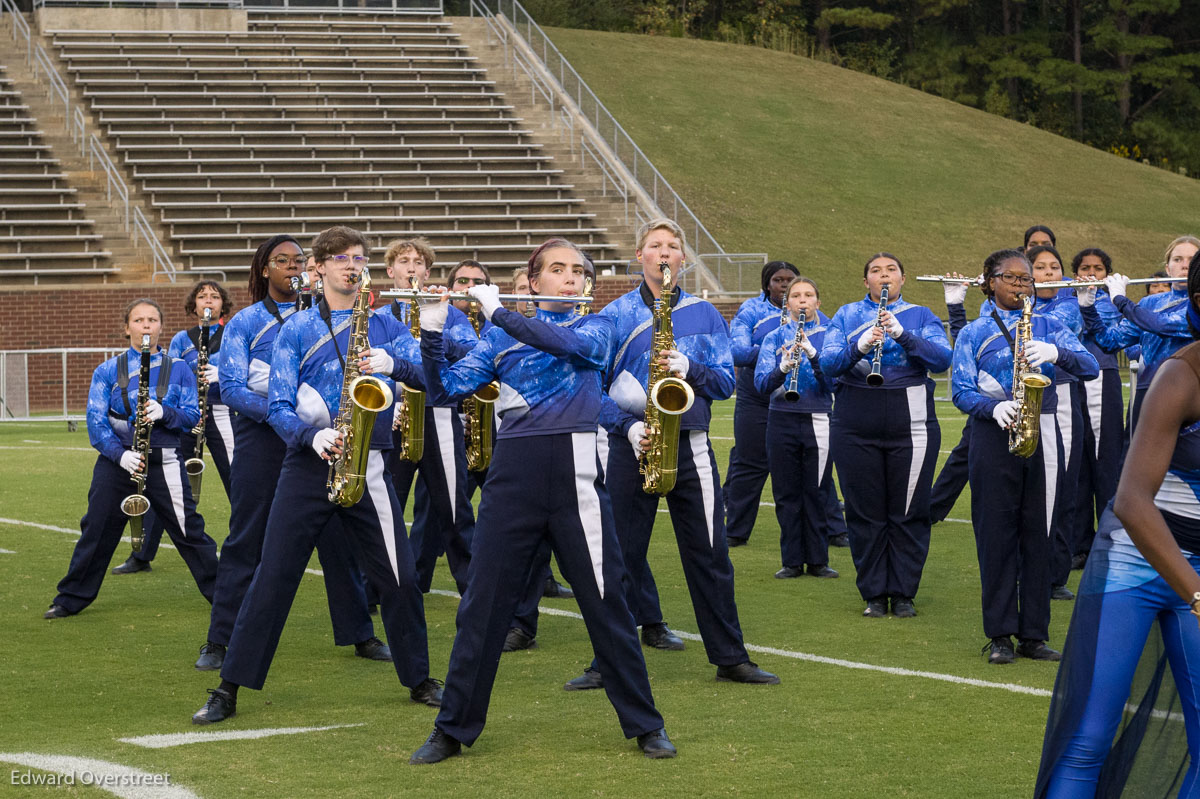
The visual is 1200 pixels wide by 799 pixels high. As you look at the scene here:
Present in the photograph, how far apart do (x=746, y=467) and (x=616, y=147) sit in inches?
797

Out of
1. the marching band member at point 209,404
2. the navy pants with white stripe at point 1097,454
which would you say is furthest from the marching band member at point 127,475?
the navy pants with white stripe at point 1097,454

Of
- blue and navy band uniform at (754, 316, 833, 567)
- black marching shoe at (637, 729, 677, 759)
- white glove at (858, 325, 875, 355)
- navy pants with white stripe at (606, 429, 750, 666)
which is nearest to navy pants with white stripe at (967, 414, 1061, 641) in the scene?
white glove at (858, 325, 875, 355)

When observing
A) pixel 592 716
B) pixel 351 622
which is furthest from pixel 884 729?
pixel 351 622

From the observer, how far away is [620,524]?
6.60 metres

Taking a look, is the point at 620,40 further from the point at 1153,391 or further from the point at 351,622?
the point at 1153,391

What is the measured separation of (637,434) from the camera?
629 centimetres

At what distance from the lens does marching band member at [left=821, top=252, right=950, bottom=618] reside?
8.03 m

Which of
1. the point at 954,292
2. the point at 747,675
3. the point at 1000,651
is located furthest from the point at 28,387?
the point at 1000,651

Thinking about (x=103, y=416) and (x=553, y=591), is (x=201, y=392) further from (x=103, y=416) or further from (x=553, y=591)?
(x=553, y=591)

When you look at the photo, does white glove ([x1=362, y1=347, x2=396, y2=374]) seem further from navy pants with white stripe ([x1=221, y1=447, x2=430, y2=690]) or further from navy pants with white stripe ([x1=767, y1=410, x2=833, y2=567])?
navy pants with white stripe ([x1=767, y1=410, x2=833, y2=567])

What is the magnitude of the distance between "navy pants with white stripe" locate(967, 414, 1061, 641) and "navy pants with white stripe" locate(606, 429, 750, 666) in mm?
1273

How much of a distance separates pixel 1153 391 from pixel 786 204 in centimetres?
3015

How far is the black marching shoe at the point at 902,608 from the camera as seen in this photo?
8008 millimetres

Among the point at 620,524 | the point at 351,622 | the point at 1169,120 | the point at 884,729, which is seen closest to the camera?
the point at 884,729
